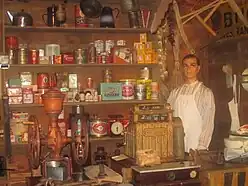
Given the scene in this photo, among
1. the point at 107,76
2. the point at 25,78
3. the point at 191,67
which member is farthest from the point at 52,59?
the point at 191,67

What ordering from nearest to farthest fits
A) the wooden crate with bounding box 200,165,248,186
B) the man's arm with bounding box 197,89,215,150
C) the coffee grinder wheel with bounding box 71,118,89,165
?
1. the wooden crate with bounding box 200,165,248,186
2. the coffee grinder wheel with bounding box 71,118,89,165
3. the man's arm with bounding box 197,89,215,150

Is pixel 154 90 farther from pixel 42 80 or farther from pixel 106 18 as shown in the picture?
pixel 42 80

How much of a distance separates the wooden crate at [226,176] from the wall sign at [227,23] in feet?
6.35

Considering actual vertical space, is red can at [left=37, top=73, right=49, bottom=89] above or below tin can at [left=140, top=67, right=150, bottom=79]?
below

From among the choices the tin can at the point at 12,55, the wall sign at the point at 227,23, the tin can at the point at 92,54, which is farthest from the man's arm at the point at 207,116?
the tin can at the point at 12,55

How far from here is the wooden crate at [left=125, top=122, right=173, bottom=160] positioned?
7.92ft

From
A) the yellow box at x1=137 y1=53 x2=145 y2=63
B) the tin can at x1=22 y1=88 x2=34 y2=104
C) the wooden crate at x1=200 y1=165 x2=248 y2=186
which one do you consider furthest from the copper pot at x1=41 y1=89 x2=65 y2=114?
the yellow box at x1=137 y1=53 x2=145 y2=63

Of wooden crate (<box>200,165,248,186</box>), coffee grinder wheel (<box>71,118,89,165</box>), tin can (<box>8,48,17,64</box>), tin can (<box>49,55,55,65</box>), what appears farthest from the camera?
tin can (<box>49,55,55,65</box>)

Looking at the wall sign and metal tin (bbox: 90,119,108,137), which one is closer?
the wall sign

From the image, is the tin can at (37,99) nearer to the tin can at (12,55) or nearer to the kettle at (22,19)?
the tin can at (12,55)

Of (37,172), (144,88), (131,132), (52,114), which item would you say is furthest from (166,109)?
(144,88)

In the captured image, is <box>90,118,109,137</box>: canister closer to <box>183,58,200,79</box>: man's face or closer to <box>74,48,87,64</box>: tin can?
<box>74,48,87,64</box>: tin can

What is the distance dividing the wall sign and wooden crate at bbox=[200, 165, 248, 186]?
194 cm

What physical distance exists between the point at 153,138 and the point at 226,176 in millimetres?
442
